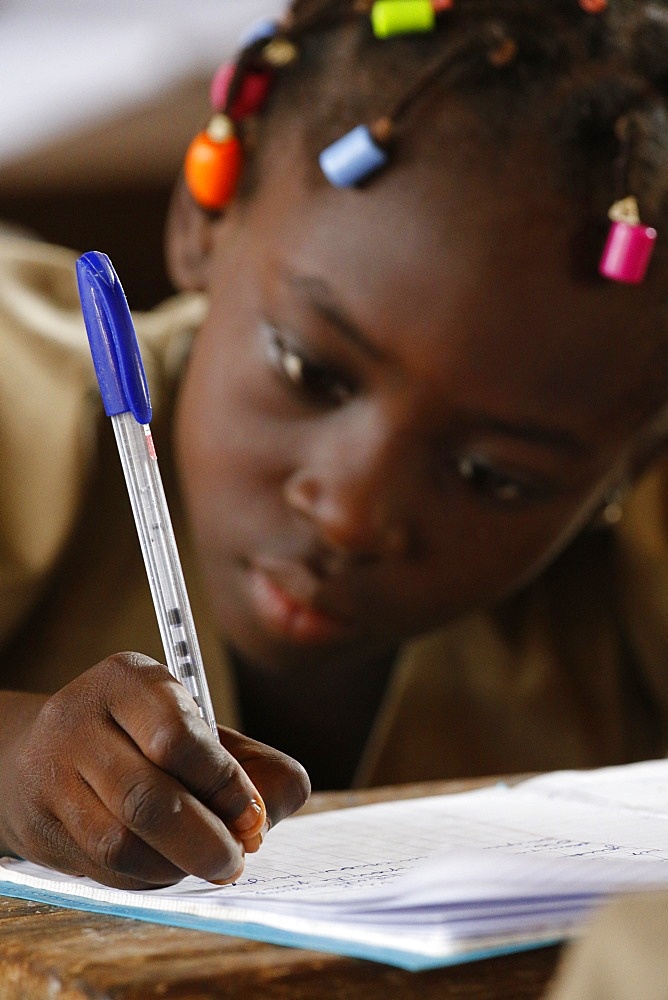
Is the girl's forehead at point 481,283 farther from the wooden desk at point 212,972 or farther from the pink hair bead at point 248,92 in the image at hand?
the wooden desk at point 212,972

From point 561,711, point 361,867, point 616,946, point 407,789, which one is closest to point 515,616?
point 561,711

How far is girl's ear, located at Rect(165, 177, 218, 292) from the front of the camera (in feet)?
2.56

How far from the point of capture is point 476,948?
0.27m

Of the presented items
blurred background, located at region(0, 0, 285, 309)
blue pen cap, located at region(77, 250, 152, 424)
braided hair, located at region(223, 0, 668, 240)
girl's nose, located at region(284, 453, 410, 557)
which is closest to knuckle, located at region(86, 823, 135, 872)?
blue pen cap, located at region(77, 250, 152, 424)

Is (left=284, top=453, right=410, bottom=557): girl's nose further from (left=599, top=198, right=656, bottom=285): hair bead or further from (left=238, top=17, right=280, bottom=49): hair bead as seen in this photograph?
(left=238, top=17, right=280, bottom=49): hair bead

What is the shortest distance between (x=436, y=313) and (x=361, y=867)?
1.02 ft

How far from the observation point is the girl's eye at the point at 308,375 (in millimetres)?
638

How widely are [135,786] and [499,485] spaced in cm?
39

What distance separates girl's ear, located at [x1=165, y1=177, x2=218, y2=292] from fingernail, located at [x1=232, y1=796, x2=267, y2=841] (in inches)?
19.4

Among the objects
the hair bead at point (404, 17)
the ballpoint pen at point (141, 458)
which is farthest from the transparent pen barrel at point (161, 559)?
the hair bead at point (404, 17)

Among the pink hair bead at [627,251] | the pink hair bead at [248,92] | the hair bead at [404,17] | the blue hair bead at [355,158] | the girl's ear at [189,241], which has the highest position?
the hair bead at [404,17]

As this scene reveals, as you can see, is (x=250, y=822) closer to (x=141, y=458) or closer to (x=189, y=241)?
(x=141, y=458)

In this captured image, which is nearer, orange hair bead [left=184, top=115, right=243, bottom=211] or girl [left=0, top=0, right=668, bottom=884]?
girl [left=0, top=0, right=668, bottom=884]

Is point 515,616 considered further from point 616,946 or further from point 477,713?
point 616,946
